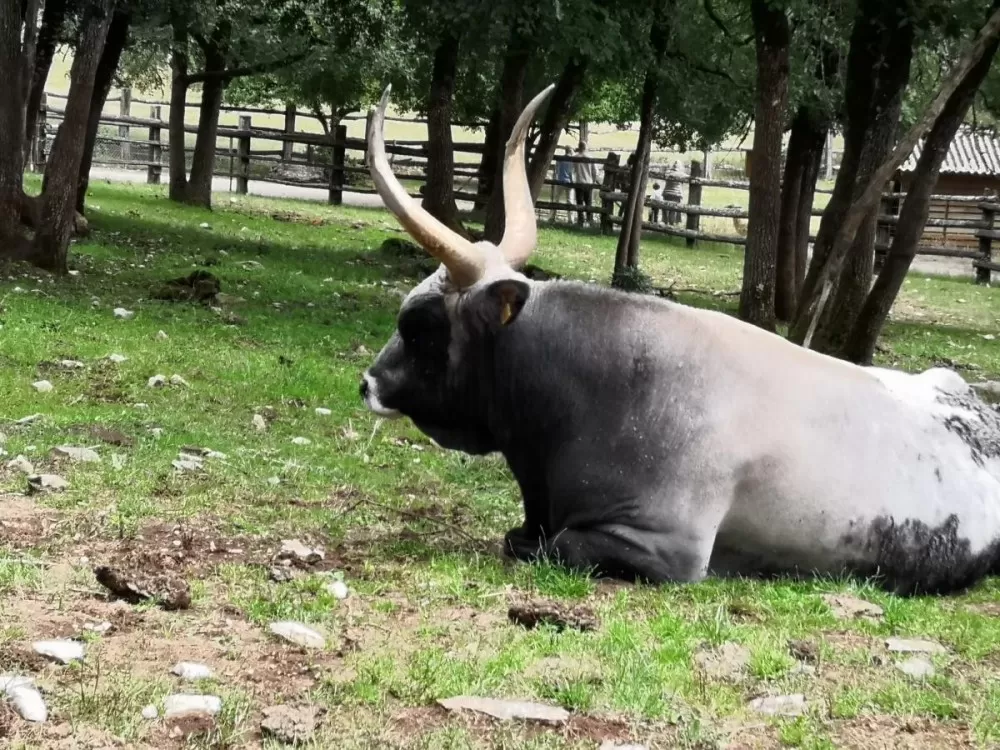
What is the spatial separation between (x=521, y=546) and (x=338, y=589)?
46.3 inches

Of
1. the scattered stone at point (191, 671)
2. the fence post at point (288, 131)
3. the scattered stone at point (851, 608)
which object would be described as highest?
the fence post at point (288, 131)

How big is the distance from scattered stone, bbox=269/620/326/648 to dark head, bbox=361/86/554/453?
203 centimetres

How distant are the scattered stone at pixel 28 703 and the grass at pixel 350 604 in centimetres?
5

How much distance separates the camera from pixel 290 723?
3936mm

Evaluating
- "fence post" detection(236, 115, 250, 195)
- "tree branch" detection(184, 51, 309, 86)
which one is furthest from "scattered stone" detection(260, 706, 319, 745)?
"fence post" detection(236, 115, 250, 195)

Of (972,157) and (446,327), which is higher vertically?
(972,157)

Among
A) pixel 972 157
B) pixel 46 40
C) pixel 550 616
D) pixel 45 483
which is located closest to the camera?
pixel 550 616

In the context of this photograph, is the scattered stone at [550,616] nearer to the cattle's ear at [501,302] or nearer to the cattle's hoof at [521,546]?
the cattle's hoof at [521,546]

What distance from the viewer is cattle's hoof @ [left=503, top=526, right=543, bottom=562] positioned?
631 cm

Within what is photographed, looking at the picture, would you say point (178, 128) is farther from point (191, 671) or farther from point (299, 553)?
point (191, 671)

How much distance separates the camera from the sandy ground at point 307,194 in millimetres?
34562

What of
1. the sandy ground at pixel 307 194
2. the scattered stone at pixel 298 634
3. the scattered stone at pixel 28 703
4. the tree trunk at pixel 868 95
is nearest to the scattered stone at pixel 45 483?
the scattered stone at pixel 298 634

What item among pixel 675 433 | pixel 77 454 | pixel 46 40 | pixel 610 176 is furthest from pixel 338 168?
pixel 675 433

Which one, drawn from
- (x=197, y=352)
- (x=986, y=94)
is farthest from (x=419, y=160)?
(x=197, y=352)
